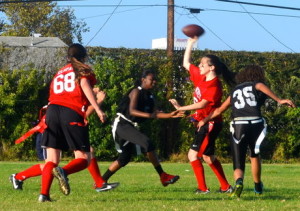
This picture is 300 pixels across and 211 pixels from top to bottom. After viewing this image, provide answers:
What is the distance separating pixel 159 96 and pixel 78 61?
13.7 meters

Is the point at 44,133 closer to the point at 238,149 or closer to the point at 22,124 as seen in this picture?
the point at 238,149

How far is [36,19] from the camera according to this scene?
5219 centimetres

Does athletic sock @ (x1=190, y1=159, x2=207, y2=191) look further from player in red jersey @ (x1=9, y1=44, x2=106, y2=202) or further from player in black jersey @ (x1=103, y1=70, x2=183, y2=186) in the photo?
player in red jersey @ (x1=9, y1=44, x2=106, y2=202)

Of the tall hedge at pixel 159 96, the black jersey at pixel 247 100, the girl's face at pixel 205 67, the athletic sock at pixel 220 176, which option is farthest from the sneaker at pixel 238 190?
the tall hedge at pixel 159 96

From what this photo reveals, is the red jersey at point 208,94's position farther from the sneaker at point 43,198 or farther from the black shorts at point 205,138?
the sneaker at point 43,198

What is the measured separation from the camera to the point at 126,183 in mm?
12492

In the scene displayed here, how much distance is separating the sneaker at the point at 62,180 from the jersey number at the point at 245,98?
2479mm

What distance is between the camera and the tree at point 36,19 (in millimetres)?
51438

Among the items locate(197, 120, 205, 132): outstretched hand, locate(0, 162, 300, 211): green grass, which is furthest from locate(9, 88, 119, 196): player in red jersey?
locate(197, 120, 205, 132): outstretched hand

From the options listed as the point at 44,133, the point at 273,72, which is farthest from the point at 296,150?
the point at 44,133

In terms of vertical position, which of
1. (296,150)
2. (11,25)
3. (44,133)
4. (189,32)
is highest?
(11,25)

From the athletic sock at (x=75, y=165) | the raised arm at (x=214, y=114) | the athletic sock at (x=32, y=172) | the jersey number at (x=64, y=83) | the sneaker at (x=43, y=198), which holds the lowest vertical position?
the sneaker at (x=43, y=198)

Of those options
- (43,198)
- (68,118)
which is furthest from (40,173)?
(68,118)

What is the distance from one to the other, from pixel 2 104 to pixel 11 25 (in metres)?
30.9
